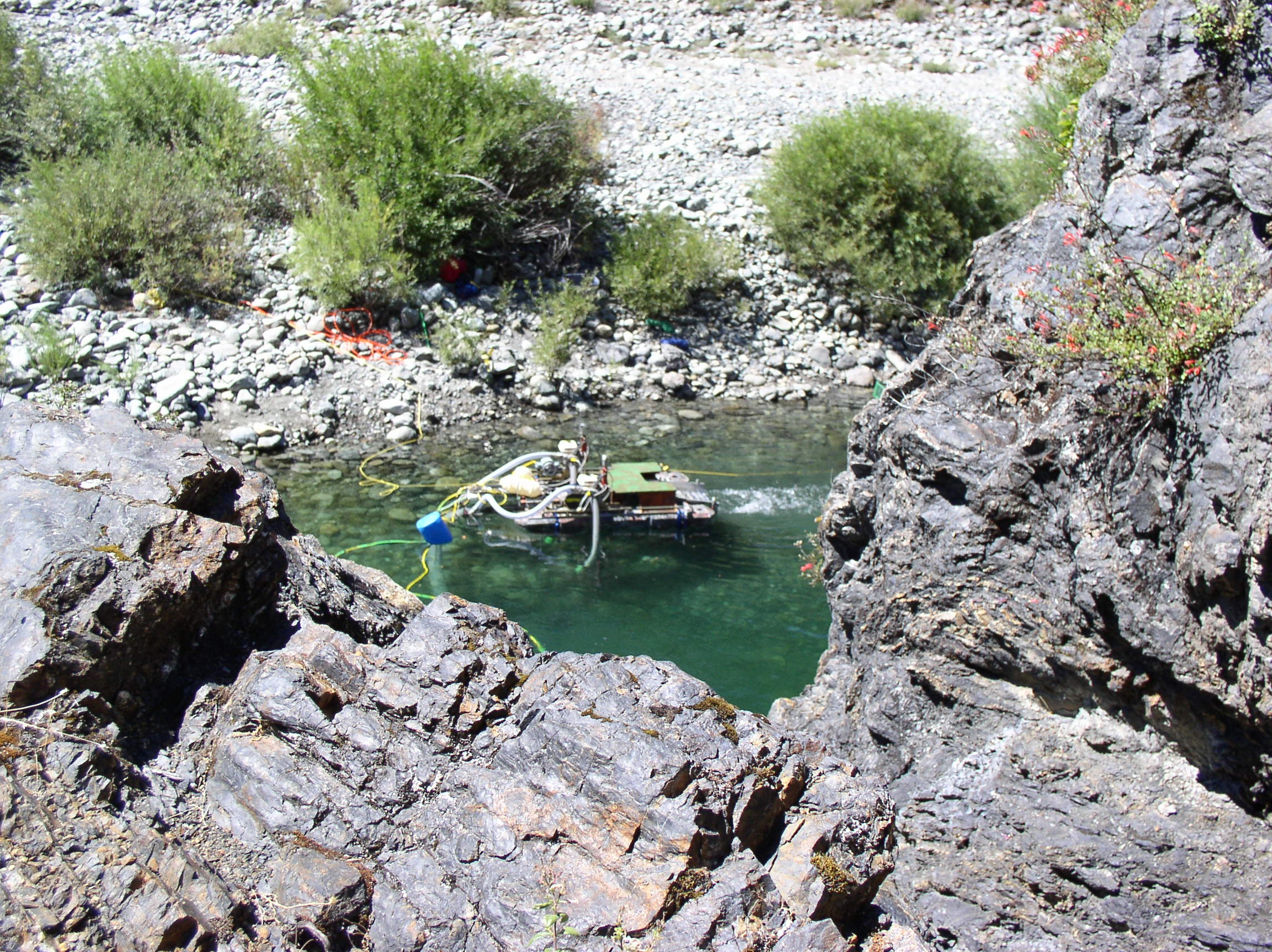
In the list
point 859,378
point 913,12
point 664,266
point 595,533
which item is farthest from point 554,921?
point 913,12

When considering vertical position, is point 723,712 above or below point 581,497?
above

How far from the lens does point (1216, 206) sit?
4.68m

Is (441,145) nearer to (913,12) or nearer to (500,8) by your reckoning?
(500,8)

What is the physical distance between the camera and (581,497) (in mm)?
11383

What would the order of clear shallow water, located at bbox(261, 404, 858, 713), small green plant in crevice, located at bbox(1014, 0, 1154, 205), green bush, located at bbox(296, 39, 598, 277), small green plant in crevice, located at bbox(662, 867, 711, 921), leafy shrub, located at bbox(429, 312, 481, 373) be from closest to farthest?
1. small green plant in crevice, located at bbox(662, 867, 711, 921)
2. small green plant in crevice, located at bbox(1014, 0, 1154, 205)
3. clear shallow water, located at bbox(261, 404, 858, 713)
4. leafy shrub, located at bbox(429, 312, 481, 373)
5. green bush, located at bbox(296, 39, 598, 277)

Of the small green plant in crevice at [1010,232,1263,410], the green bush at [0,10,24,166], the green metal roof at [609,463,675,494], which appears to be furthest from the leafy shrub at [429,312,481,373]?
the small green plant in crevice at [1010,232,1263,410]

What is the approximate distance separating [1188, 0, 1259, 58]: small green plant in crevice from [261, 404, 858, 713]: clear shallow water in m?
5.86

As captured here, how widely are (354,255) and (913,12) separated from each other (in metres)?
18.5

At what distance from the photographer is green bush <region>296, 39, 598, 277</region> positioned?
682 inches

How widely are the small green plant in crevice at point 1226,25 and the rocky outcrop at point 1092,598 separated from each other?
10 centimetres

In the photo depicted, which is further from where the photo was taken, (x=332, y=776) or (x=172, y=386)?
(x=172, y=386)

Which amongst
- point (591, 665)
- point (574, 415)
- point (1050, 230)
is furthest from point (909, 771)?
point (574, 415)

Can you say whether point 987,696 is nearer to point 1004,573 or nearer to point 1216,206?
point 1004,573

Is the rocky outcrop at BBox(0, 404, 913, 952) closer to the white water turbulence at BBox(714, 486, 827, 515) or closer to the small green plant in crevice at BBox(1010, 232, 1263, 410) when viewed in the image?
the small green plant in crevice at BBox(1010, 232, 1263, 410)
